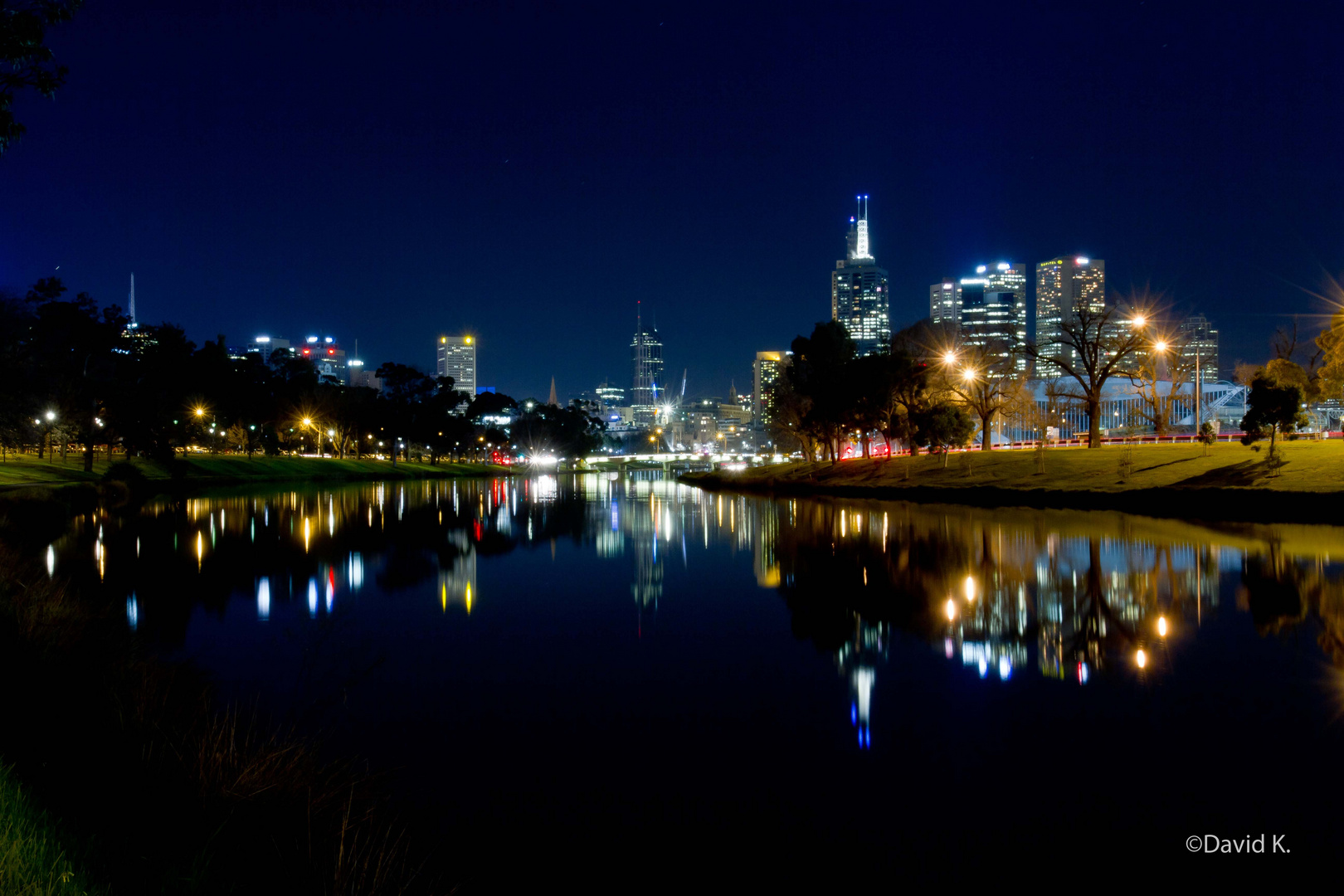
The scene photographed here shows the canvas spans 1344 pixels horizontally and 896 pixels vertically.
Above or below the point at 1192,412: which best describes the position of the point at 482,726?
below

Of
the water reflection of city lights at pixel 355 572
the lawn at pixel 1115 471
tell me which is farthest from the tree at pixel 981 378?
the water reflection of city lights at pixel 355 572

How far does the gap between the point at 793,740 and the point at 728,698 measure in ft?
5.08

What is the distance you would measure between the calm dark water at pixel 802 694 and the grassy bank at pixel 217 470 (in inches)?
1648

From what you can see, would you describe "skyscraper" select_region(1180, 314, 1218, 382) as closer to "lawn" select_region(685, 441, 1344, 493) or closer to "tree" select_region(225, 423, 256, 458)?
"lawn" select_region(685, 441, 1344, 493)

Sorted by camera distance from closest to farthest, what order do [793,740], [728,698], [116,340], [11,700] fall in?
1. [11,700]
2. [793,740]
3. [728,698]
4. [116,340]

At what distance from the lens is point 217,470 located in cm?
7700

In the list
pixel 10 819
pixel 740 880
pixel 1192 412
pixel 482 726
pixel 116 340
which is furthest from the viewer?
pixel 1192 412

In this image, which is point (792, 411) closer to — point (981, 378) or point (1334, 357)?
point (981, 378)

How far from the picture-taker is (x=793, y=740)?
7.67 meters

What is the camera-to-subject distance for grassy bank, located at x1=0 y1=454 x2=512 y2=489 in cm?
5379

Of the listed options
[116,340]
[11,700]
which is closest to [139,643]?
[11,700]

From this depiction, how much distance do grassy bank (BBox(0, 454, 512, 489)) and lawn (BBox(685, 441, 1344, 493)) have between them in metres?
49.0

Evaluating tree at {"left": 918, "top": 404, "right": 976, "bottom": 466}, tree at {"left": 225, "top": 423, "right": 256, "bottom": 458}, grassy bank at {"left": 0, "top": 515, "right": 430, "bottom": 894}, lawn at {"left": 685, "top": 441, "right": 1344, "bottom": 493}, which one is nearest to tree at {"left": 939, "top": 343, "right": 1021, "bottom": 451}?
tree at {"left": 918, "top": 404, "right": 976, "bottom": 466}

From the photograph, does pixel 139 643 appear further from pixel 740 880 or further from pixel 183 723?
pixel 740 880
